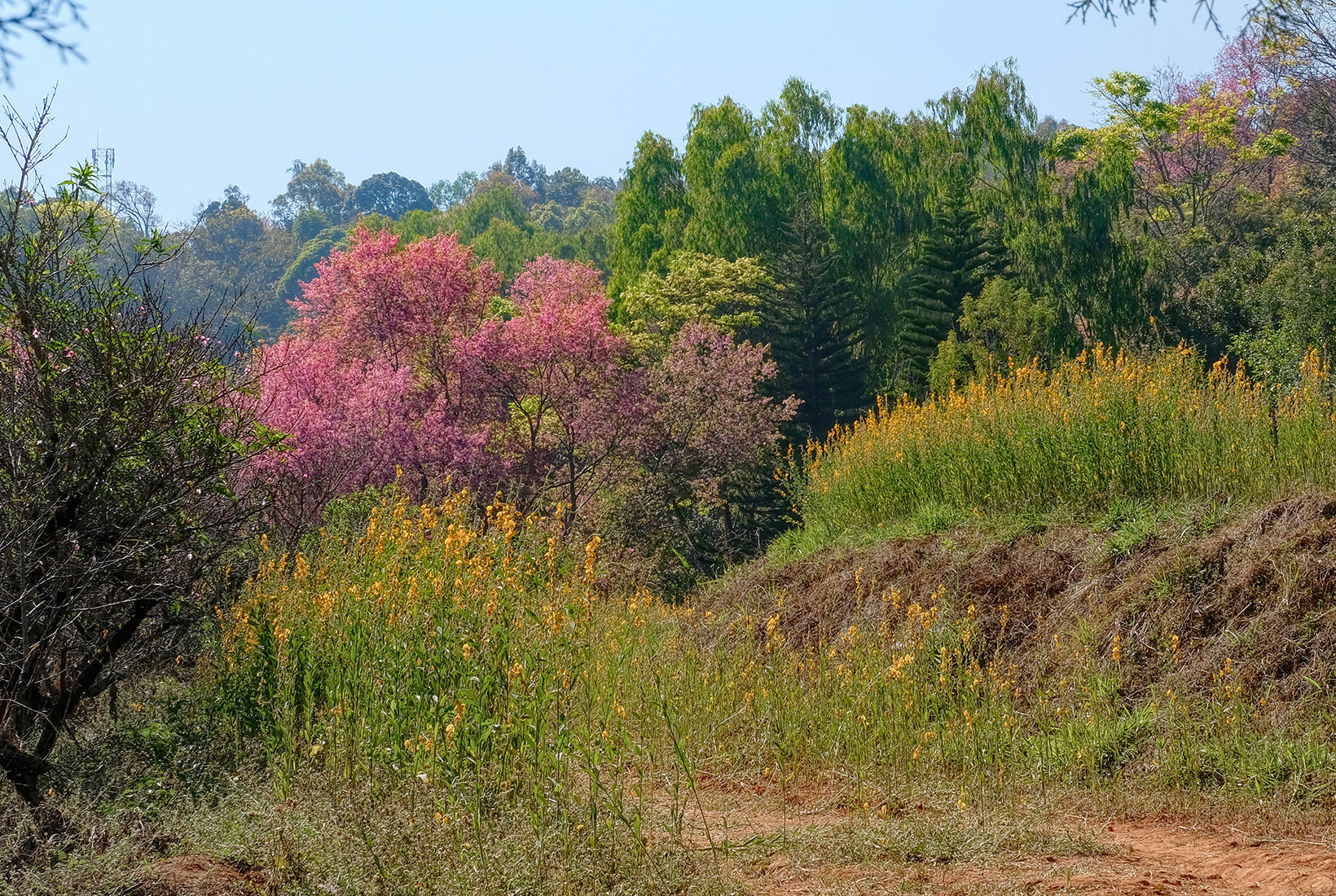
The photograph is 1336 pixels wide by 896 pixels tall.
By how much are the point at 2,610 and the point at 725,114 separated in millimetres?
26432

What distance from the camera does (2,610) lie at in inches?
175

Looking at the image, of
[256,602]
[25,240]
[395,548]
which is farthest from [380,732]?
[25,240]

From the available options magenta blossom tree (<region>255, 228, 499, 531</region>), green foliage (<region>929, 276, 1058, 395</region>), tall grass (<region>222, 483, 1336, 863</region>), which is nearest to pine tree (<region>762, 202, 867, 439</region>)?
green foliage (<region>929, 276, 1058, 395</region>)

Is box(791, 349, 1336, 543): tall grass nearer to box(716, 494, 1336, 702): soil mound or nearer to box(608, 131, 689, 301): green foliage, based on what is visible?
box(716, 494, 1336, 702): soil mound

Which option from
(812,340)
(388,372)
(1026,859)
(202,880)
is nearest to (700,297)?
(812,340)

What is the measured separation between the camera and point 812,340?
24453mm

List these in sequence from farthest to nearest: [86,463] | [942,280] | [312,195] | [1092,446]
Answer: [312,195] → [942,280] → [1092,446] → [86,463]

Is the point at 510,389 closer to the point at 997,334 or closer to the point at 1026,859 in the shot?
the point at 997,334

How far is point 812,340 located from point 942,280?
3.06 m

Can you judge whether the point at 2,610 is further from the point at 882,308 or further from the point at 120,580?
the point at 882,308

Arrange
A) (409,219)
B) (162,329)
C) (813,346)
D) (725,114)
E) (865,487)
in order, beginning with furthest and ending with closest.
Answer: (409,219) → (725,114) → (813,346) → (865,487) → (162,329)

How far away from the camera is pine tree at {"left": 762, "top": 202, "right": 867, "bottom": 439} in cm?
2431

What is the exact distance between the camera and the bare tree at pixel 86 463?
461 cm

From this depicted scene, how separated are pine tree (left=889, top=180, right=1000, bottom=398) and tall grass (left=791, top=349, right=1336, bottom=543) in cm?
1225
